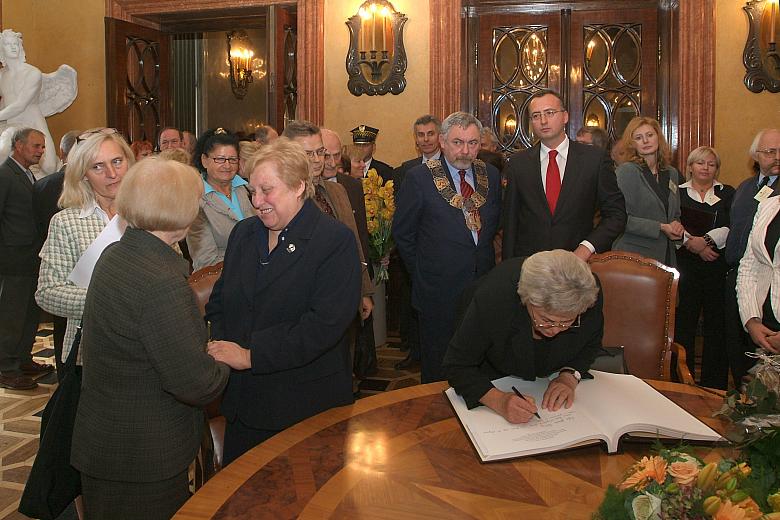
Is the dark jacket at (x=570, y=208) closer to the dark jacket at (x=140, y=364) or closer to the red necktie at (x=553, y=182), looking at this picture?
the red necktie at (x=553, y=182)

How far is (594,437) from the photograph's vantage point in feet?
5.77

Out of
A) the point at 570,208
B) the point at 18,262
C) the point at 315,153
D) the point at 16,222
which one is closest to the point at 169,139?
the point at 16,222

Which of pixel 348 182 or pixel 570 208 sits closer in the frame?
pixel 570 208

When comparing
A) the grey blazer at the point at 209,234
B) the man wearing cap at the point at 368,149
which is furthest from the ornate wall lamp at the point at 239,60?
the grey blazer at the point at 209,234

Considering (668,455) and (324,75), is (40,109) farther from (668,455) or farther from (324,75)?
(668,455)

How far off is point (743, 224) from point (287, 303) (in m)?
2.97

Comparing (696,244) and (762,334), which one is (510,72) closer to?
(696,244)

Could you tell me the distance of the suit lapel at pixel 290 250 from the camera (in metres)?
2.21

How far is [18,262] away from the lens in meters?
5.13

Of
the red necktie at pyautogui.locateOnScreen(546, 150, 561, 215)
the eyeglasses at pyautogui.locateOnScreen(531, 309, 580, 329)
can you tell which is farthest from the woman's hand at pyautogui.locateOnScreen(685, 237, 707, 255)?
the eyeglasses at pyautogui.locateOnScreen(531, 309, 580, 329)

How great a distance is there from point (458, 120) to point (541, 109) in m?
0.43

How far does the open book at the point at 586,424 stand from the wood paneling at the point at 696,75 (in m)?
5.32

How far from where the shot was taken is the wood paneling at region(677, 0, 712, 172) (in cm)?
666

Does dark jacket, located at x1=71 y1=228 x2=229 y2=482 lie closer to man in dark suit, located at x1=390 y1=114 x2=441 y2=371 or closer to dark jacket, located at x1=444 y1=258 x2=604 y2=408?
dark jacket, located at x1=444 y1=258 x2=604 y2=408
